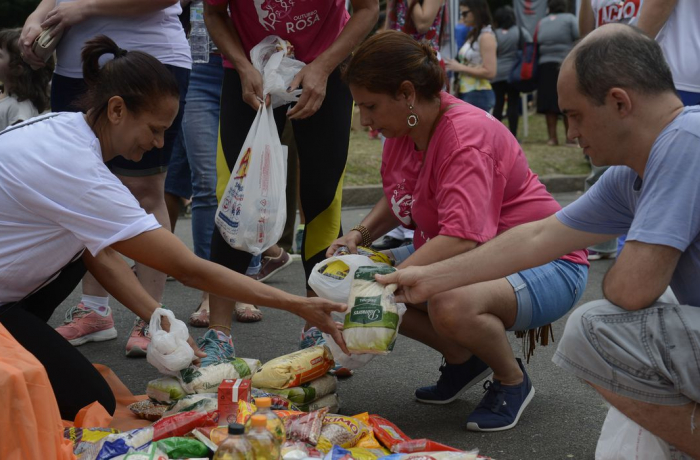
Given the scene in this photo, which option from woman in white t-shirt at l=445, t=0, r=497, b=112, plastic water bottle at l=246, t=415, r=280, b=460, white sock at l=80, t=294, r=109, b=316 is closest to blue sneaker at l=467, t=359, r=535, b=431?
plastic water bottle at l=246, t=415, r=280, b=460

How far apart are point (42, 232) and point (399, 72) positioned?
1.26m

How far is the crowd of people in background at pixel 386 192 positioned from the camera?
2207 millimetres

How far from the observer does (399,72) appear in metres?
2.99

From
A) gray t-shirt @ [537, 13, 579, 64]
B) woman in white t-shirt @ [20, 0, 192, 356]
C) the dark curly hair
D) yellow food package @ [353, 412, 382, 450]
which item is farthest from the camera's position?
gray t-shirt @ [537, 13, 579, 64]

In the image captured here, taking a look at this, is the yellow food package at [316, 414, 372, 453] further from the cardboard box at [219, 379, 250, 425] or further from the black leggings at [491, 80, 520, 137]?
the black leggings at [491, 80, 520, 137]

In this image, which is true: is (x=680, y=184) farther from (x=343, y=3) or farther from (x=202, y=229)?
(x=202, y=229)

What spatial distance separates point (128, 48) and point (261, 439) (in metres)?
2.35

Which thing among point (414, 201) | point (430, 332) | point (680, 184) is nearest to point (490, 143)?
point (414, 201)

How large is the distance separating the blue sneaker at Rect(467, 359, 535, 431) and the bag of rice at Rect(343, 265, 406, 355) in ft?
1.46

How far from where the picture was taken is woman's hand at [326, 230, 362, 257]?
11.1 feet

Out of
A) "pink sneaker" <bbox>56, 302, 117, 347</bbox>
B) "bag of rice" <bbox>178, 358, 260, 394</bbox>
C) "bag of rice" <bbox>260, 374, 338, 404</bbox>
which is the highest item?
"bag of rice" <bbox>178, 358, 260, 394</bbox>

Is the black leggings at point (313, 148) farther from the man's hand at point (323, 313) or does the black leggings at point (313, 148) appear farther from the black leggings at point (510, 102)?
the black leggings at point (510, 102)

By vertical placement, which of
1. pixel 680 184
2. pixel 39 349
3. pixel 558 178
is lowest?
pixel 558 178

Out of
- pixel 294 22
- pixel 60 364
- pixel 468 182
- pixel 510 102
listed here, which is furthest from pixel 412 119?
pixel 510 102
